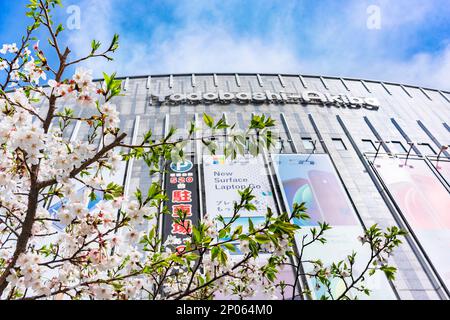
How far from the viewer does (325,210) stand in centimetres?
1559

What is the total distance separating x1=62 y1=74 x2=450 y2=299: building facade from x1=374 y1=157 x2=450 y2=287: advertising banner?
56mm

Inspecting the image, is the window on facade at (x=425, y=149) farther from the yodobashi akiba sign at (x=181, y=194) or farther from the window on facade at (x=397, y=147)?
A: the yodobashi akiba sign at (x=181, y=194)

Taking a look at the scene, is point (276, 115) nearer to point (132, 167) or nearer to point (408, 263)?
point (132, 167)

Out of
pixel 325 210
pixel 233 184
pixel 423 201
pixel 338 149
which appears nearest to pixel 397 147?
pixel 338 149

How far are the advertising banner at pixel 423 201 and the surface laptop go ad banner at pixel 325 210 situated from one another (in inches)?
128

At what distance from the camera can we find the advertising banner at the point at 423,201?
47.6 feet

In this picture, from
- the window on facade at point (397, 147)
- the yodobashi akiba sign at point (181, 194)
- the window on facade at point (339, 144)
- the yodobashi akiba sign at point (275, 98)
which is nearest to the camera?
the yodobashi akiba sign at point (181, 194)

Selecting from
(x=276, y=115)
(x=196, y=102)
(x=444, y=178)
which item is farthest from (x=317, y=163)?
(x=196, y=102)

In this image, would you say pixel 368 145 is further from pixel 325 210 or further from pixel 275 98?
pixel 325 210

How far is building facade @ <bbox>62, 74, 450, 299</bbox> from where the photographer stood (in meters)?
15.2

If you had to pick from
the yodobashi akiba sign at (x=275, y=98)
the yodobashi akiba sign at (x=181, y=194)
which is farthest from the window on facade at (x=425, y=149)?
the yodobashi akiba sign at (x=181, y=194)

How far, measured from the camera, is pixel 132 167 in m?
18.3

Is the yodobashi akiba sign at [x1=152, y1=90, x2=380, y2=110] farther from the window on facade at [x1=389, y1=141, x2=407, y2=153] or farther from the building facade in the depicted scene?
the window on facade at [x1=389, y1=141, x2=407, y2=153]
